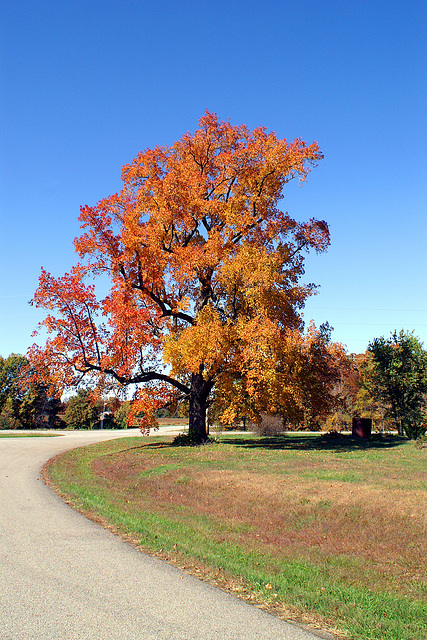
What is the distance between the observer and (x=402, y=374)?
37719 millimetres

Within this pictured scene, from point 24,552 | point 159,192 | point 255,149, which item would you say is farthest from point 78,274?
point 24,552

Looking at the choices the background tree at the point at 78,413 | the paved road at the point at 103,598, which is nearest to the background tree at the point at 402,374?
the paved road at the point at 103,598

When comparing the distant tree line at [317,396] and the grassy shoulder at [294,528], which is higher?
the distant tree line at [317,396]

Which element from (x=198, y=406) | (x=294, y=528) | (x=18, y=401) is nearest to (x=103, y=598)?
(x=294, y=528)

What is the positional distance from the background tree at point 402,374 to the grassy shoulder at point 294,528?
73.5 feet

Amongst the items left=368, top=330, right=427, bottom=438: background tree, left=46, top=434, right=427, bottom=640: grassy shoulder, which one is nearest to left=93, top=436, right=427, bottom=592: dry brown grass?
left=46, top=434, right=427, bottom=640: grassy shoulder

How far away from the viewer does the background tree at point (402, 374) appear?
124 feet

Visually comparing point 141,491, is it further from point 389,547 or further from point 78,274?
point 78,274

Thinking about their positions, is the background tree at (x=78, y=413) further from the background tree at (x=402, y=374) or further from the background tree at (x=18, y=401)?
the background tree at (x=402, y=374)

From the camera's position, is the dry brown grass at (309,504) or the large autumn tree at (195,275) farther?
the large autumn tree at (195,275)

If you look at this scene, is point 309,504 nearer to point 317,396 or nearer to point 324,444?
point 317,396

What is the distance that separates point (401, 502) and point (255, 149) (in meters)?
19.0

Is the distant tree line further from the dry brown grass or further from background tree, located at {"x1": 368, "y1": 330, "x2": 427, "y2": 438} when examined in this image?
the dry brown grass

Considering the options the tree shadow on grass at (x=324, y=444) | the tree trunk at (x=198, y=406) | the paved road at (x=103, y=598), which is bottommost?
the tree shadow on grass at (x=324, y=444)
